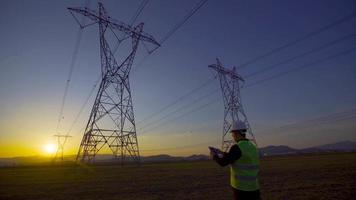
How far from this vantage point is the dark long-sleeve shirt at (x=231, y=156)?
3.81m

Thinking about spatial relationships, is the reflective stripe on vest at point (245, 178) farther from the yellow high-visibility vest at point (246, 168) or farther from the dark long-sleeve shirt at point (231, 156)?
the dark long-sleeve shirt at point (231, 156)

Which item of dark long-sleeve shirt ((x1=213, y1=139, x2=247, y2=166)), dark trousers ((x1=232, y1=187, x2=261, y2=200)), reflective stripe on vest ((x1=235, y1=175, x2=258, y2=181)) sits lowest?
dark trousers ((x1=232, y1=187, x2=261, y2=200))

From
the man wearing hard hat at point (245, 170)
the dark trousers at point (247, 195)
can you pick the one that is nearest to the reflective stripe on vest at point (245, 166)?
the man wearing hard hat at point (245, 170)

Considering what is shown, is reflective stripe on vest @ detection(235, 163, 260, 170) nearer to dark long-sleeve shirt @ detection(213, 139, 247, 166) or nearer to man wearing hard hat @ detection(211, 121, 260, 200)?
man wearing hard hat @ detection(211, 121, 260, 200)

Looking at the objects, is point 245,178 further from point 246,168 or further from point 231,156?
point 231,156

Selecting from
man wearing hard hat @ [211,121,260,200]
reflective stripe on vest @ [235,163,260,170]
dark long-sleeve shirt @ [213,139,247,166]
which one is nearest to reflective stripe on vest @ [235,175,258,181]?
man wearing hard hat @ [211,121,260,200]

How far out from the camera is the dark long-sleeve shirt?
3811 millimetres

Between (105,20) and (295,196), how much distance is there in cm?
2199

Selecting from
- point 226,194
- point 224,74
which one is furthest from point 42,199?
point 224,74

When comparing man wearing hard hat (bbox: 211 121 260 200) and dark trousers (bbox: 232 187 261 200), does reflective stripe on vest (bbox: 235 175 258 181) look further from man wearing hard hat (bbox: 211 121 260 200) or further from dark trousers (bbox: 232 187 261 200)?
dark trousers (bbox: 232 187 261 200)

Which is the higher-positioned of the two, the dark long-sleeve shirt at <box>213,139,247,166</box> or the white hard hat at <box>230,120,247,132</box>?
the white hard hat at <box>230,120,247,132</box>

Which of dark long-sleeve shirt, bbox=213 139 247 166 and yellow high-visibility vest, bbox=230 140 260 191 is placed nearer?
dark long-sleeve shirt, bbox=213 139 247 166

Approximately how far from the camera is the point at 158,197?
9.59 metres

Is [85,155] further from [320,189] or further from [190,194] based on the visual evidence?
[320,189]
